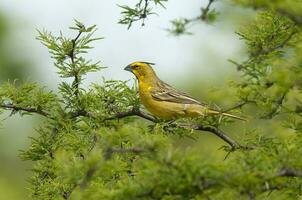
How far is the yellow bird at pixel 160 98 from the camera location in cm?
610

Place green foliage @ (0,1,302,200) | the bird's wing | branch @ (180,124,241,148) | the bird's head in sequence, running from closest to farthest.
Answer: green foliage @ (0,1,302,200)
branch @ (180,124,241,148)
the bird's wing
the bird's head

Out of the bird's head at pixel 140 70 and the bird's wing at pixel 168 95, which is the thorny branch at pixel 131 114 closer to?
the bird's wing at pixel 168 95

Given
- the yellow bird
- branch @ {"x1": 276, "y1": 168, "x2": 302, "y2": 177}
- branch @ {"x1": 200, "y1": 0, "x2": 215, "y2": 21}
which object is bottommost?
branch @ {"x1": 276, "y1": 168, "x2": 302, "y2": 177}

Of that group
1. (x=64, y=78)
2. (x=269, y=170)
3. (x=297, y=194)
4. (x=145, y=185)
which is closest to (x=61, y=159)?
(x=145, y=185)

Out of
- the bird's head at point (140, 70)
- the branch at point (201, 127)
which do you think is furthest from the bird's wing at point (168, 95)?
the branch at point (201, 127)

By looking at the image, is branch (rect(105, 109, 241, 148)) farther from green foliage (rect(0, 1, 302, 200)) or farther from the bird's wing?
the bird's wing

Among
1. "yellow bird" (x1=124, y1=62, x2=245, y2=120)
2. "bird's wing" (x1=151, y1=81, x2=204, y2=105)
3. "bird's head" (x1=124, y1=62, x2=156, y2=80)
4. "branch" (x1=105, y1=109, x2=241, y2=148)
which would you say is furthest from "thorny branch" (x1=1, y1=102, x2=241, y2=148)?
"bird's head" (x1=124, y1=62, x2=156, y2=80)

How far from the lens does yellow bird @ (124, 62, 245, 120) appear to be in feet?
20.0

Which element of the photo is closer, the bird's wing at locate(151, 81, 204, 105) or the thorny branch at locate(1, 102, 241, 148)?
the thorny branch at locate(1, 102, 241, 148)

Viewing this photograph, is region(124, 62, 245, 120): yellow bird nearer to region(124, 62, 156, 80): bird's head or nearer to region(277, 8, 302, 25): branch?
region(124, 62, 156, 80): bird's head

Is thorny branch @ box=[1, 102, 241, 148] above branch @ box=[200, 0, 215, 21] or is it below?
below

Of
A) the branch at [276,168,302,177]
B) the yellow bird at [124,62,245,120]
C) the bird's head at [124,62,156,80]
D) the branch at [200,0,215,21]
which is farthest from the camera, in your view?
the bird's head at [124,62,156,80]

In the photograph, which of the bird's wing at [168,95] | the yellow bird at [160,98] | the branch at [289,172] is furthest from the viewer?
the bird's wing at [168,95]

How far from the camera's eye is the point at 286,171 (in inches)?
121
